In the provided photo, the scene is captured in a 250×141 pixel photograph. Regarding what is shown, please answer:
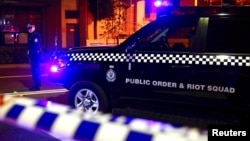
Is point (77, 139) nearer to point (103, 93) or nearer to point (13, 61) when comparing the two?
point (103, 93)

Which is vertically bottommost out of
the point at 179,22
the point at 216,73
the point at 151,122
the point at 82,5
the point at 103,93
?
the point at 151,122

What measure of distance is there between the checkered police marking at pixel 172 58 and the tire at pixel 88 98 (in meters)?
0.46

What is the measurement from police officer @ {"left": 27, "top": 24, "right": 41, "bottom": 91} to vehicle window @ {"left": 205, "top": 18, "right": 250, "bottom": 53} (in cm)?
528

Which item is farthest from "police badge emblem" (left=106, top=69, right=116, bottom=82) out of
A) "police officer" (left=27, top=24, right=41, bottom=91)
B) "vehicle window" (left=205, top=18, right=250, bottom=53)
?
"police officer" (left=27, top=24, right=41, bottom=91)

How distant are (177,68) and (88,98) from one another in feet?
5.56

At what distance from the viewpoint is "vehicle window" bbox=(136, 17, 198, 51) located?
5.85m

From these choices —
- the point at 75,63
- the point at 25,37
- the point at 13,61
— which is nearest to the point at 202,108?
the point at 75,63

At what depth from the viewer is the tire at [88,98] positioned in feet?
21.0

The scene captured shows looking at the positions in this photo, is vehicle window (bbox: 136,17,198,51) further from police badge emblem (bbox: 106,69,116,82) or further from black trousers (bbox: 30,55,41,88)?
black trousers (bbox: 30,55,41,88)

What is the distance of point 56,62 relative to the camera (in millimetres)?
7941

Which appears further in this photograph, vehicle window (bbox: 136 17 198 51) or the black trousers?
the black trousers

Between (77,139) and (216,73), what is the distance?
210cm

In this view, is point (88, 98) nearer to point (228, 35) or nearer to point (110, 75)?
point (110, 75)

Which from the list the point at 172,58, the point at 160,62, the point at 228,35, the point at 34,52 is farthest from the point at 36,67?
the point at 228,35
